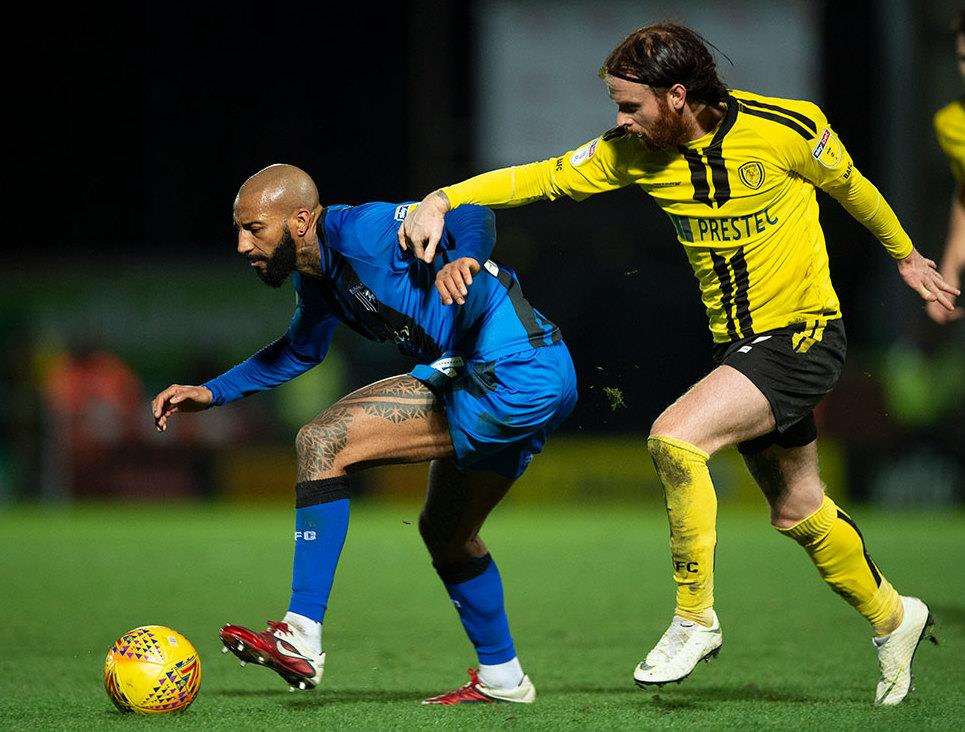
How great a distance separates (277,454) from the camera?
15.3 m

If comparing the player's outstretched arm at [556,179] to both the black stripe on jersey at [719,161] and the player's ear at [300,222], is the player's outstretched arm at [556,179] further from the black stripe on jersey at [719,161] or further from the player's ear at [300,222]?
the player's ear at [300,222]

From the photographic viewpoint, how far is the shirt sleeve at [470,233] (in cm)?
478

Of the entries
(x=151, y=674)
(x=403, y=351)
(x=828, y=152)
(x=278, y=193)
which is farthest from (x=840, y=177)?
(x=151, y=674)

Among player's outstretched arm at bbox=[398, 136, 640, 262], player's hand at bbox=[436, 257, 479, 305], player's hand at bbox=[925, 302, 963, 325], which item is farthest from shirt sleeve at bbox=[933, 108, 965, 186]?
player's hand at bbox=[436, 257, 479, 305]

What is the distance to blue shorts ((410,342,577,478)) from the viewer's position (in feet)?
16.3

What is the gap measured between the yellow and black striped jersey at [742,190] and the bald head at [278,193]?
19.3 inches

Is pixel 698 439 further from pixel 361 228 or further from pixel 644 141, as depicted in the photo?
pixel 361 228

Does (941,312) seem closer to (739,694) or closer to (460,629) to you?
(739,694)

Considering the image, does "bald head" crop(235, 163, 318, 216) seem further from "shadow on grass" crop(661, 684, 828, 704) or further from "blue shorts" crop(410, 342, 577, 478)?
"shadow on grass" crop(661, 684, 828, 704)

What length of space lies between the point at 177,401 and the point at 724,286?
6.33ft

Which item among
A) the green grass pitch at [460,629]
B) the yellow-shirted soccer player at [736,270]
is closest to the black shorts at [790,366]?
the yellow-shirted soccer player at [736,270]

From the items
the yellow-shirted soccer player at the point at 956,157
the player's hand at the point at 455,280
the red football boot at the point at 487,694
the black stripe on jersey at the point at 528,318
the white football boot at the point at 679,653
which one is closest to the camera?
the player's hand at the point at 455,280

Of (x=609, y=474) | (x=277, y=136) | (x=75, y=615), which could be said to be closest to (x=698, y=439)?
(x=75, y=615)

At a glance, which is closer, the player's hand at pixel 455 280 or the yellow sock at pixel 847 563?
the player's hand at pixel 455 280
